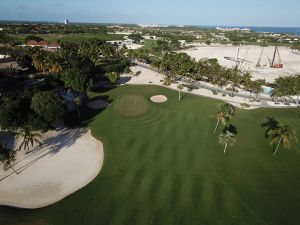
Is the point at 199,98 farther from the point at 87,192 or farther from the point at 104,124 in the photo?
the point at 87,192

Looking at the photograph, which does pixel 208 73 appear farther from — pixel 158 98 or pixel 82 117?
pixel 82 117

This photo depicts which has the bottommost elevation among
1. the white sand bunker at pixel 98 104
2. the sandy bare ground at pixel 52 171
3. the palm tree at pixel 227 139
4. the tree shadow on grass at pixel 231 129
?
the sandy bare ground at pixel 52 171

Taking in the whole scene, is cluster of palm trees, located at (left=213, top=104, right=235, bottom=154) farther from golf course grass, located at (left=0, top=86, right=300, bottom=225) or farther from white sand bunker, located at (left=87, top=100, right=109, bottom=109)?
white sand bunker, located at (left=87, top=100, right=109, bottom=109)

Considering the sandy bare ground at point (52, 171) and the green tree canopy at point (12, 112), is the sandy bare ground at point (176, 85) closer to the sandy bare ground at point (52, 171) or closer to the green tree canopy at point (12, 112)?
the sandy bare ground at point (52, 171)

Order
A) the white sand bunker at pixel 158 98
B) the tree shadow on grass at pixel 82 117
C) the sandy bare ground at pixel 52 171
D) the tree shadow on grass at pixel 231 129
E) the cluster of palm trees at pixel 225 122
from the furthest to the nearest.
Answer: the white sand bunker at pixel 158 98 < the tree shadow on grass at pixel 82 117 < the tree shadow on grass at pixel 231 129 < the cluster of palm trees at pixel 225 122 < the sandy bare ground at pixel 52 171

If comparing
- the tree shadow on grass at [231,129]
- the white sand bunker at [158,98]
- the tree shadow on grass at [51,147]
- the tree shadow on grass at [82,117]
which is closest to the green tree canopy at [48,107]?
the tree shadow on grass at [51,147]

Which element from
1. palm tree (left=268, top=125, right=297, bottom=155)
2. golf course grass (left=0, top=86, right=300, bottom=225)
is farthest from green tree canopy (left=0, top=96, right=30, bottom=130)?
palm tree (left=268, top=125, right=297, bottom=155)

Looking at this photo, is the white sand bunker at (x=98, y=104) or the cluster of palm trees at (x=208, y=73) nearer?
the white sand bunker at (x=98, y=104)

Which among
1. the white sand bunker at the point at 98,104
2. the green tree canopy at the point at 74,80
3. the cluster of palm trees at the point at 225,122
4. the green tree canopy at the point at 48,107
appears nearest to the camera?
the cluster of palm trees at the point at 225,122
